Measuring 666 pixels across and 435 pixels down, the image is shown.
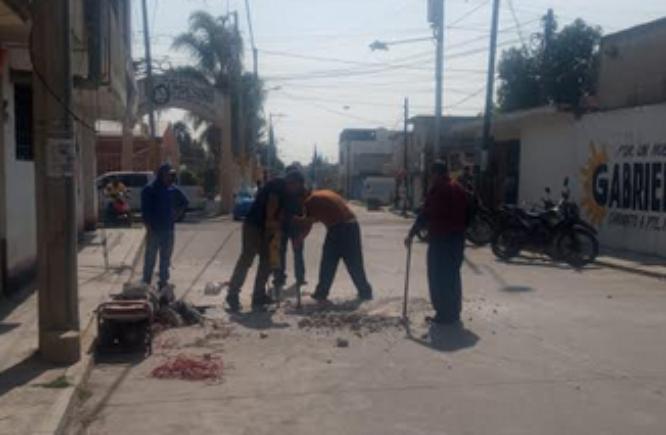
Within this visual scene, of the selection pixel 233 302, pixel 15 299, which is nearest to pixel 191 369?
pixel 233 302

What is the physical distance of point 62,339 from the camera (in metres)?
8.29

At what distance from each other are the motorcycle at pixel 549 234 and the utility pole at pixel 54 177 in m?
12.6

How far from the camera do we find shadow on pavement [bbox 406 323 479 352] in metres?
9.77

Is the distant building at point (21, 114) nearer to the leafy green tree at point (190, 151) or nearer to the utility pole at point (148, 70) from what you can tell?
A: the utility pole at point (148, 70)

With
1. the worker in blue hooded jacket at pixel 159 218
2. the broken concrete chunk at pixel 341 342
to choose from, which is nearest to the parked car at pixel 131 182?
the worker in blue hooded jacket at pixel 159 218

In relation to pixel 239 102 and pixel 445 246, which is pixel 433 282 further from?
pixel 239 102

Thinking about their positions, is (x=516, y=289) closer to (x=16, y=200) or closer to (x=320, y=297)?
(x=320, y=297)

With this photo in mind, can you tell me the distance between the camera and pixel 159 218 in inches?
528

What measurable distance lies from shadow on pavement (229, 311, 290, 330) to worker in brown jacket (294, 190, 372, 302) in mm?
1292

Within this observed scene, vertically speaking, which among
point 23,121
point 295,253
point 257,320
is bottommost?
point 257,320

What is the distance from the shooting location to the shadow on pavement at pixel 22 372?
7.51 meters

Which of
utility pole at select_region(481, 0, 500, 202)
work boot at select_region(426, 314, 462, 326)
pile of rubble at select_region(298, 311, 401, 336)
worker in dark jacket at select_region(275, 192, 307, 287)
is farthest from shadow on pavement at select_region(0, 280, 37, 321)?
utility pole at select_region(481, 0, 500, 202)

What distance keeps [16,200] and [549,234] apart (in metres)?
10.8

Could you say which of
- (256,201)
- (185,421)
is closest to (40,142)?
(185,421)
